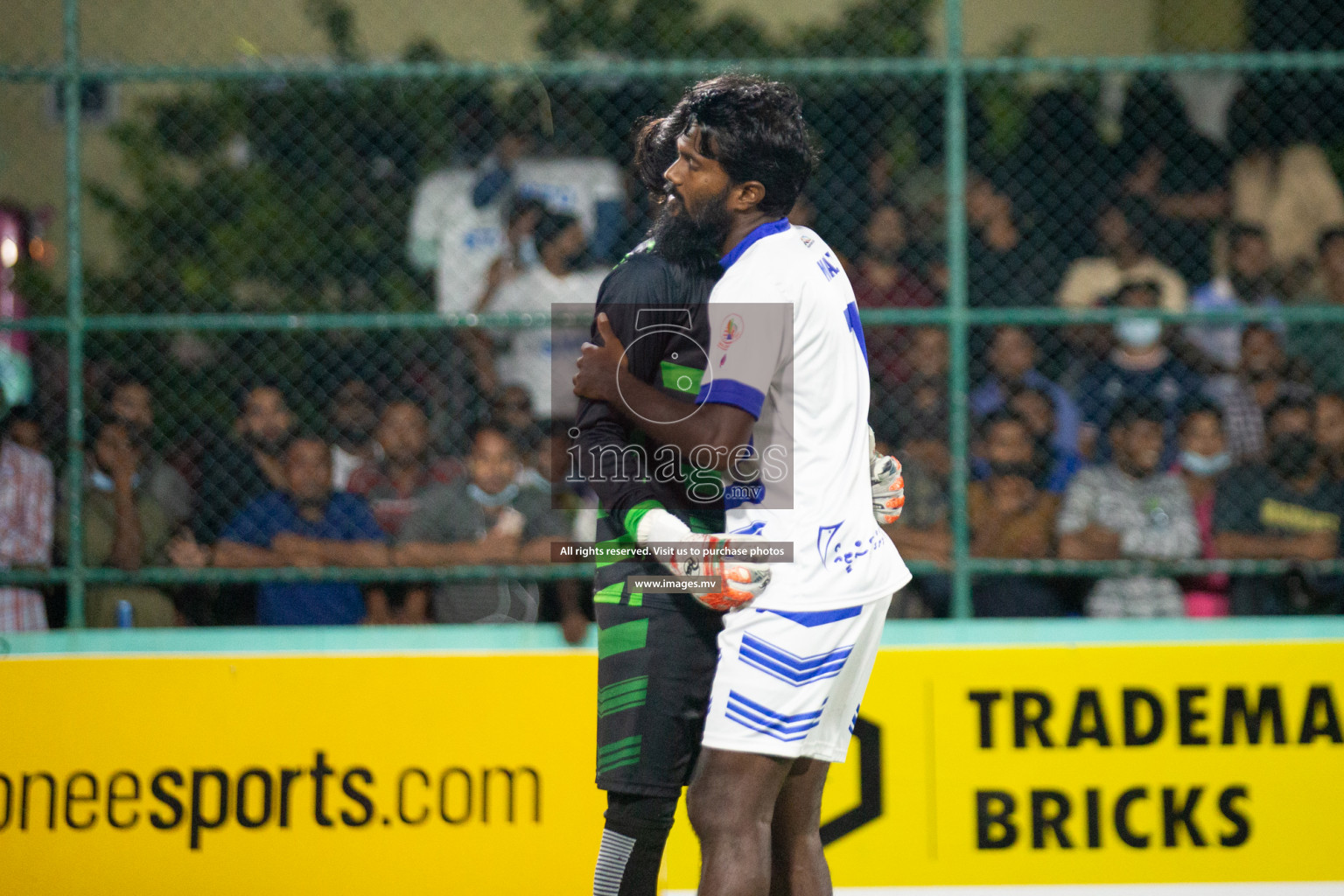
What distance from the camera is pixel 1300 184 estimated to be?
634 cm

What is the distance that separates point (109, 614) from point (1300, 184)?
5.44m

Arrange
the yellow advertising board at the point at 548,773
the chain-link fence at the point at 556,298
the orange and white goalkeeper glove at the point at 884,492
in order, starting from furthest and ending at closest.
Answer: the chain-link fence at the point at 556,298, the yellow advertising board at the point at 548,773, the orange and white goalkeeper glove at the point at 884,492

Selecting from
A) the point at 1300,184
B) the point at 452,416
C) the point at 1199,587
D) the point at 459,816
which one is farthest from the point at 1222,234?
the point at 459,816

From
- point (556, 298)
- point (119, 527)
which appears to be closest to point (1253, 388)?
point (556, 298)

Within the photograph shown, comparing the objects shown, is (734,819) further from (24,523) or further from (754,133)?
(24,523)

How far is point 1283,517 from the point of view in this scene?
5.07 meters

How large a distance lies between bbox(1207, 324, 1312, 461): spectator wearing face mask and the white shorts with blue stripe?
11.1 ft

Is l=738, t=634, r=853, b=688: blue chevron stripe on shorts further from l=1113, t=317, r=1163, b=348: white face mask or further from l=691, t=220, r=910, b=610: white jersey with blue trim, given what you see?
l=1113, t=317, r=1163, b=348: white face mask

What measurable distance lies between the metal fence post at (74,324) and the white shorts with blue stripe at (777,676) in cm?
293

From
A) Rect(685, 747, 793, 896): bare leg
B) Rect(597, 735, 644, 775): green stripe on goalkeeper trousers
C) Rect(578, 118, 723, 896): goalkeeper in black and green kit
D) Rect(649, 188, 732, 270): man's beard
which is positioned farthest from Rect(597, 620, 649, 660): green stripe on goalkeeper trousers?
Rect(649, 188, 732, 270): man's beard

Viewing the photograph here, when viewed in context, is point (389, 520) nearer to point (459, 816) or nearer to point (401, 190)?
point (459, 816)

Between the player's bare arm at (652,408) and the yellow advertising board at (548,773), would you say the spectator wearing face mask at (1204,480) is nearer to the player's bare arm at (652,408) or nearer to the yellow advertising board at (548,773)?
the yellow advertising board at (548,773)

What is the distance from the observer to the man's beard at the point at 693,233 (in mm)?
2832

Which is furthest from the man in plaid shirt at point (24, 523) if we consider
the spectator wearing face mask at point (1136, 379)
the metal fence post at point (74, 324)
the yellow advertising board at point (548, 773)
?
the spectator wearing face mask at point (1136, 379)
